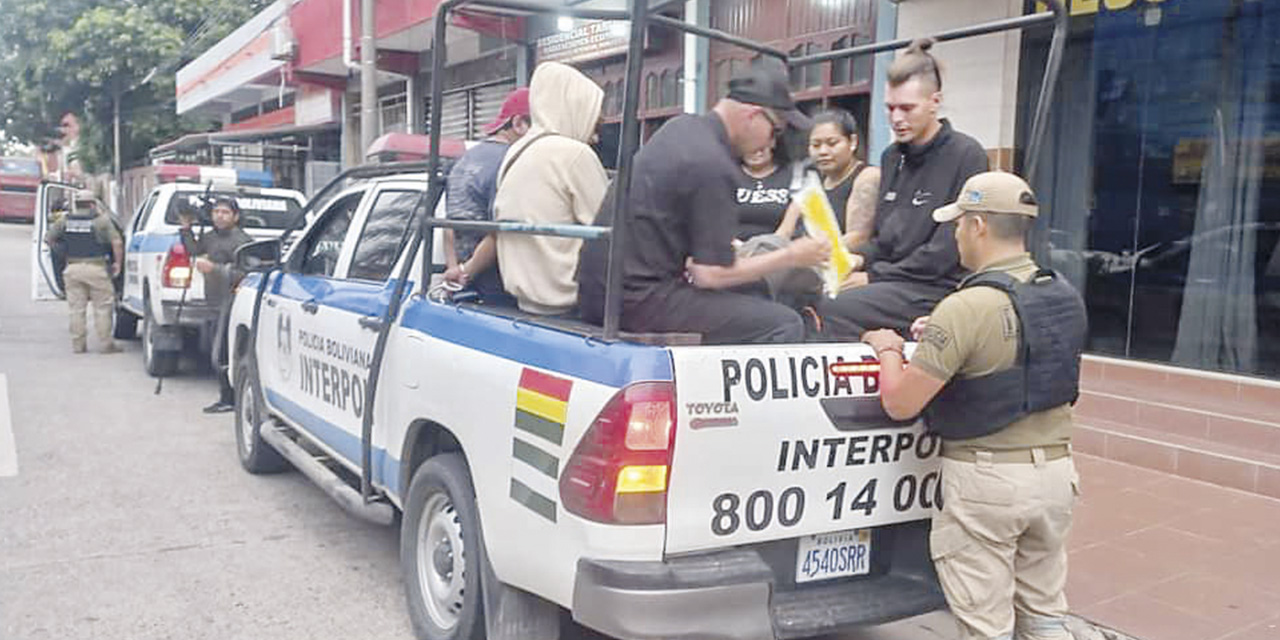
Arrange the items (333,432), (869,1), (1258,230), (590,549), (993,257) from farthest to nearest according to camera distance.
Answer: (869,1) → (1258,230) → (333,432) → (993,257) → (590,549)

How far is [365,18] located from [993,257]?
1095cm

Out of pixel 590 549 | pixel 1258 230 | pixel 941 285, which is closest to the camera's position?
pixel 590 549

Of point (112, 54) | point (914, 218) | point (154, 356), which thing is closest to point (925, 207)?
point (914, 218)

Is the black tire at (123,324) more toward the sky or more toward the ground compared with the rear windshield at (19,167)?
more toward the ground

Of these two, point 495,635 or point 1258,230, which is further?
point 1258,230

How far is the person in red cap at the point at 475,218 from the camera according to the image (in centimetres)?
417

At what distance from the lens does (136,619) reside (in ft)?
13.7

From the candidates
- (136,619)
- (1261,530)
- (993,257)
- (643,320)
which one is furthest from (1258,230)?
(136,619)

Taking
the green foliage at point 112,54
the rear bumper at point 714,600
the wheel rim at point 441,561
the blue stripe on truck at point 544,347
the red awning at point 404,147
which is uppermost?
the green foliage at point 112,54

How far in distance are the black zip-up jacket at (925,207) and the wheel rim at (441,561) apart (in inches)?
73.0

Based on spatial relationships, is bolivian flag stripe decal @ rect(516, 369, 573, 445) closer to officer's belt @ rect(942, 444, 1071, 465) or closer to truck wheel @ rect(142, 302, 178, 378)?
officer's belt @ rect(942, 444, 1071, 465)

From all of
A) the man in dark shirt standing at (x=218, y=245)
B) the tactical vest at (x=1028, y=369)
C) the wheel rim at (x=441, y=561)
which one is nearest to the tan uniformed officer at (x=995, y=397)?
the tactical vest at (x=1028, y=369)

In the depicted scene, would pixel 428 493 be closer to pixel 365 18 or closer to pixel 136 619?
pixel 136 619

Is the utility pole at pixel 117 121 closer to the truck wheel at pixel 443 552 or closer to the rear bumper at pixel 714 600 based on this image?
the truck wheel at pixel 443 552
